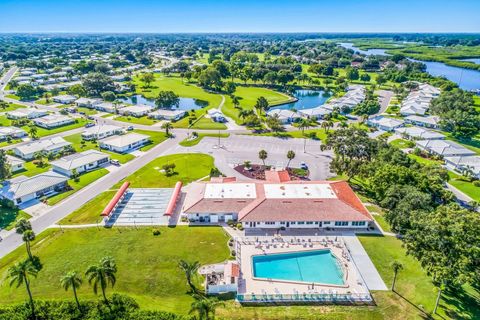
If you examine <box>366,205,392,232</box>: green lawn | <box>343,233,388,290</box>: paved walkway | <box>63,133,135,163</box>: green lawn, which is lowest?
<box>343,233,388,290</box>: paved walkway

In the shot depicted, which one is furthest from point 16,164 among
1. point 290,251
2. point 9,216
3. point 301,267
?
point 301,267

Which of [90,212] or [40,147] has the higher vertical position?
[40,147]

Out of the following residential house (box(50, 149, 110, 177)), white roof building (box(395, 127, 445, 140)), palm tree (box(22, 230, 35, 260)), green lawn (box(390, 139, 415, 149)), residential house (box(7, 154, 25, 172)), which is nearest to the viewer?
palm tree (box(22, 230, 35, 260))

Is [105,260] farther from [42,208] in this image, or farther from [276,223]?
[42,208]

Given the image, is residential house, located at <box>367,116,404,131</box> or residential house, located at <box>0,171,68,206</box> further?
residential house, located at <box>367,116,404,131</box>

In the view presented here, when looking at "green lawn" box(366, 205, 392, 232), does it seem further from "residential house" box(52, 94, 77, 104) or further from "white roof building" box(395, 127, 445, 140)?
"residential house" box(52, 94, 77, 104)

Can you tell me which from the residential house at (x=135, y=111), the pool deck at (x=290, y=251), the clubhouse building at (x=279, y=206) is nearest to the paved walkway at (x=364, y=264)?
the pool deck at (x=290, y=251)

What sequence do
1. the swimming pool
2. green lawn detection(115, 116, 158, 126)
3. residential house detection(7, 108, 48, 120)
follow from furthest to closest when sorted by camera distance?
green lawn detection(115, 116, 158, 126) < residential house detection(7, 108, 48, 120) < the swimming pool

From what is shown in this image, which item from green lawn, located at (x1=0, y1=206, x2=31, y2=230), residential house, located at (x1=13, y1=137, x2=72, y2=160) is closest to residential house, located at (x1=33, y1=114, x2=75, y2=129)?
residential house, located at (x1=13, y1=137, x2=72, y2=160)

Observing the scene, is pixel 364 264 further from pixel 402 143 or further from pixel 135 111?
Result: pixel 135 111
